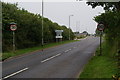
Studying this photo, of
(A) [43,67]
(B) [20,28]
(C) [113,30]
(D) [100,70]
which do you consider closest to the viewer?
(D) [100,70]

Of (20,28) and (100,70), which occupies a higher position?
(20,28)

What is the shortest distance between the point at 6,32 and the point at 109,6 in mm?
12968

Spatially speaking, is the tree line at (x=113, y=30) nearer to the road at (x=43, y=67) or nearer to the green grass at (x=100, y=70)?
the green grass at (x=100, y=70)

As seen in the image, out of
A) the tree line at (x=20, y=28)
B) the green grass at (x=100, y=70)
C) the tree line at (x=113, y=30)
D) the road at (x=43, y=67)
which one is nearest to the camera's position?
the green grass at (x=100, y=70)

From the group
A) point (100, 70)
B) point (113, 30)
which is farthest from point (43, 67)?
point (113, 30)

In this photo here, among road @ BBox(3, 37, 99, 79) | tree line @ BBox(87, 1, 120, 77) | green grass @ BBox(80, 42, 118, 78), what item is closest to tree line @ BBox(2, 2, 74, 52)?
road @ BBox(3, 37, 99, 79)

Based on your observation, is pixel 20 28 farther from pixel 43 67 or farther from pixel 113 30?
pixel 43 67

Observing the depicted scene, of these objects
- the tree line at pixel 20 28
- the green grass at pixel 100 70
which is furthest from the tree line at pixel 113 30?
the tree line at pixel 20 28

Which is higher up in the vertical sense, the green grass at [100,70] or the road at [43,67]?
the green grass at [100,70]

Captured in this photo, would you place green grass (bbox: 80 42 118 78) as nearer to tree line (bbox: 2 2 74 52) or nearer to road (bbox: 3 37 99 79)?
road (bbox: 3 37 99 79)

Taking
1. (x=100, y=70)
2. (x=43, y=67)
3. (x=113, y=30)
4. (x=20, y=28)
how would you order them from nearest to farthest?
(x=100, y=70) < (x=43, y=67) < (x=113, y=30) < (x=20, y=28)

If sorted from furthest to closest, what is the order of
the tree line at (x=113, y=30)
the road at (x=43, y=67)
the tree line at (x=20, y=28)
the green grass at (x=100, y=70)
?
the tree line at (x=20, y=28) → the tree line at (x=113, y=30) → the road at (x=43, y=67) → the green grass at (x=100, y=70)

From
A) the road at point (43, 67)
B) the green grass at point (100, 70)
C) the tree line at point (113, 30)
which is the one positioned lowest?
the road at point (43, 67)

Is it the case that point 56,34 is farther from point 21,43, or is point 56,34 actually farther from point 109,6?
point 109,6
